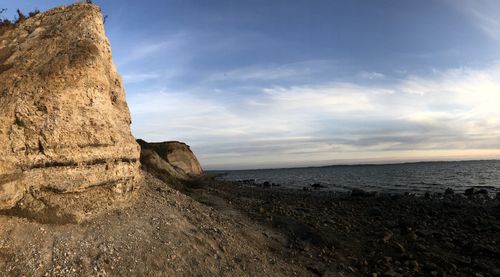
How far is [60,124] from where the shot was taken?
10.0 metres

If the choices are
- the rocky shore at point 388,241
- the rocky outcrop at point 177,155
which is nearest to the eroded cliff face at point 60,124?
the rocky shore at point 388,241

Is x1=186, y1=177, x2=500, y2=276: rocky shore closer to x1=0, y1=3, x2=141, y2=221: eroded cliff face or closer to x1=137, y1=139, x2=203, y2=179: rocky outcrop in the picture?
x1=0, y1=3, x2=141, y2=221: eroded cliff face

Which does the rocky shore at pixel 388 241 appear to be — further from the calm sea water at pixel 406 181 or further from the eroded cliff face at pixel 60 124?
the calm sea water at pixel 406 181

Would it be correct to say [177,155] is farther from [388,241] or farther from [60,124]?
[60,124]

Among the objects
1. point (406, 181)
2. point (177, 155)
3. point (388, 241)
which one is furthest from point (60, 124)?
point (406, 181)

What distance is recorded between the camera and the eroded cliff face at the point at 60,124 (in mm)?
9430

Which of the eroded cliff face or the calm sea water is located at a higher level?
the eroded cliff face

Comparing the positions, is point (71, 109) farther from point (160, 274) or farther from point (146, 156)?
point (146, 156)

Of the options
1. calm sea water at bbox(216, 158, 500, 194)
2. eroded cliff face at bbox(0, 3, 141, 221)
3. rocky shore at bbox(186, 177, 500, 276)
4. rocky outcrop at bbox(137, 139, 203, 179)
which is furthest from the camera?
rocky outcrop at bbox(137, 139, 203, 179)

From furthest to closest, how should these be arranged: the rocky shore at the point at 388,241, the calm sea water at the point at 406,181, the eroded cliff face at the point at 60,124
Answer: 1. the calm sea water at the point at 406,181
2. the rocky shore at the point at 388,241
3. the eroded cliff face at the point at 60,124

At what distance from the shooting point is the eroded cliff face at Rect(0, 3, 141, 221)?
9.43 metres

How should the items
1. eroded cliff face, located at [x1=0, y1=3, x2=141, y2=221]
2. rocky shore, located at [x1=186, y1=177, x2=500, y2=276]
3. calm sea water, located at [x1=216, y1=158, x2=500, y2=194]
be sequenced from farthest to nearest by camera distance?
calm sea water, located at [x1=216, y1=158, x2=500, y2=194], rocky shore, located at [x1=186, y1=177, x2=500, y2=276], eroded cliff face, located at [x1=0, y1=3, x2=141, y2=221]

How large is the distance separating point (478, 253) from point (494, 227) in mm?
6174

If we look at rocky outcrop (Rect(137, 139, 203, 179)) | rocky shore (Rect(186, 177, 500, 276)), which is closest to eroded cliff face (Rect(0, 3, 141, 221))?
rocky shore (Rect(186, 177, 500, 276))
